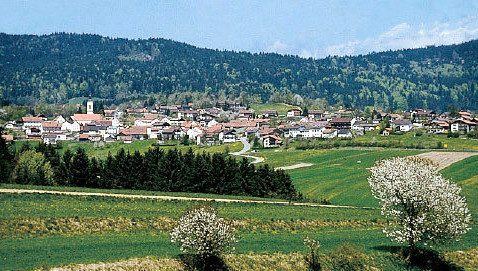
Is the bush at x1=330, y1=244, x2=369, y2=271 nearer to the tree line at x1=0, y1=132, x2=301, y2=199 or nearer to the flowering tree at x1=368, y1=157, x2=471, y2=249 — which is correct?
the flowering tree at x1=368, y1=157, x2=471, y2=249

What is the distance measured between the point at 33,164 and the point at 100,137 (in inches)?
4806

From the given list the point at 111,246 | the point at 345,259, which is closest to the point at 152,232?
the point at 111,246

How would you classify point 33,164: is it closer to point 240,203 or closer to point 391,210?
point 240,203

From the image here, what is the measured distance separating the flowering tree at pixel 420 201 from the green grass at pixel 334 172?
32992mm

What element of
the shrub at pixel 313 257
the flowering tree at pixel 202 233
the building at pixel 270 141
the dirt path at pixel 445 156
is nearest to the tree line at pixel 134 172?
the shrub at pixel 313 257

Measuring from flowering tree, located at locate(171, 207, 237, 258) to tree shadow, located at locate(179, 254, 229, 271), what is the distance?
0.85 m

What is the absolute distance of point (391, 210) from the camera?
4644 centimetres

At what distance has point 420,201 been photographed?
45000mm

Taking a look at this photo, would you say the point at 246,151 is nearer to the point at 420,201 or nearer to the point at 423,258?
the point at 423,258

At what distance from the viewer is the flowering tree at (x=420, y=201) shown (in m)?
44.8

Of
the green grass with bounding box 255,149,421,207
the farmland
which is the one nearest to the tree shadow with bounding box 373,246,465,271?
the green grass with bounding box 255,149,421,207

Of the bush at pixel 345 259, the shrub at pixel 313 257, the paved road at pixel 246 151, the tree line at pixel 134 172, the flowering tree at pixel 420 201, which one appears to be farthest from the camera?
the paved road at pixel 246 151

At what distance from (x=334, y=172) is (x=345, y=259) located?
65140mm

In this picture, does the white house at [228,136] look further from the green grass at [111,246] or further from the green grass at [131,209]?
the green grass at [111,246]
